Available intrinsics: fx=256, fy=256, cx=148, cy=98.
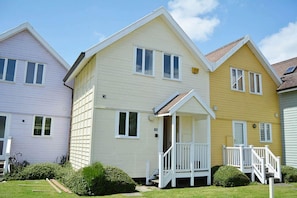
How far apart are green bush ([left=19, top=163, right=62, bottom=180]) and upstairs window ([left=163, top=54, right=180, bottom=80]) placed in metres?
7.40

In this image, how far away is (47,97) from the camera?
1561cm

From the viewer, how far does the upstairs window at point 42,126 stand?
591 inches

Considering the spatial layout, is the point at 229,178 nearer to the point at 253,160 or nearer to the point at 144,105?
the point at 253,160

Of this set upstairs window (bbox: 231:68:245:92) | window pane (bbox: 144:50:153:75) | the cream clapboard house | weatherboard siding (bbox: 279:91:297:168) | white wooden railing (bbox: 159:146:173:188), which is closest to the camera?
white wooden railing (bbox: 159:146:173:188)

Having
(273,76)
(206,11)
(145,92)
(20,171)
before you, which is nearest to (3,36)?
(20,171)

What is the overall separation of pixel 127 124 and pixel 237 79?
825 cm

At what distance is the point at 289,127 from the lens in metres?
16.5

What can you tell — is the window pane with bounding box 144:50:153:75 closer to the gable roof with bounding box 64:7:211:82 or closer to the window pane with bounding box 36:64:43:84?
the gable roof with bounding box 64:7:211:82

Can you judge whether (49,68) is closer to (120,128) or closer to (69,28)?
(69,28)

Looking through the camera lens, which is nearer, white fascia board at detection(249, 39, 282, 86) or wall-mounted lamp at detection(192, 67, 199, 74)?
wall-mounted lamp at detection(192, 67, 199, 74)

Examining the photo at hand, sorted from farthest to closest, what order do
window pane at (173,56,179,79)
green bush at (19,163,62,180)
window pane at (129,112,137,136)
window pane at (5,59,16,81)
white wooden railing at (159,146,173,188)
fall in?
window pane at (5,59,16,81)
window pane at (173,56,179,79)
green bush at (19,163,62,180)
window pane at (129,112,137,136)
white wooden railing at (159,146,173,188)

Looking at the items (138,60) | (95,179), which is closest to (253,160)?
(138,60)

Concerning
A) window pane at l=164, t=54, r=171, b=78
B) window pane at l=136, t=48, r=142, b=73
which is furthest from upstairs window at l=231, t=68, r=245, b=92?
window pane at l=136, t=48, r=142, b=73

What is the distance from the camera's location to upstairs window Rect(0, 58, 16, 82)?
14758 millimetres
